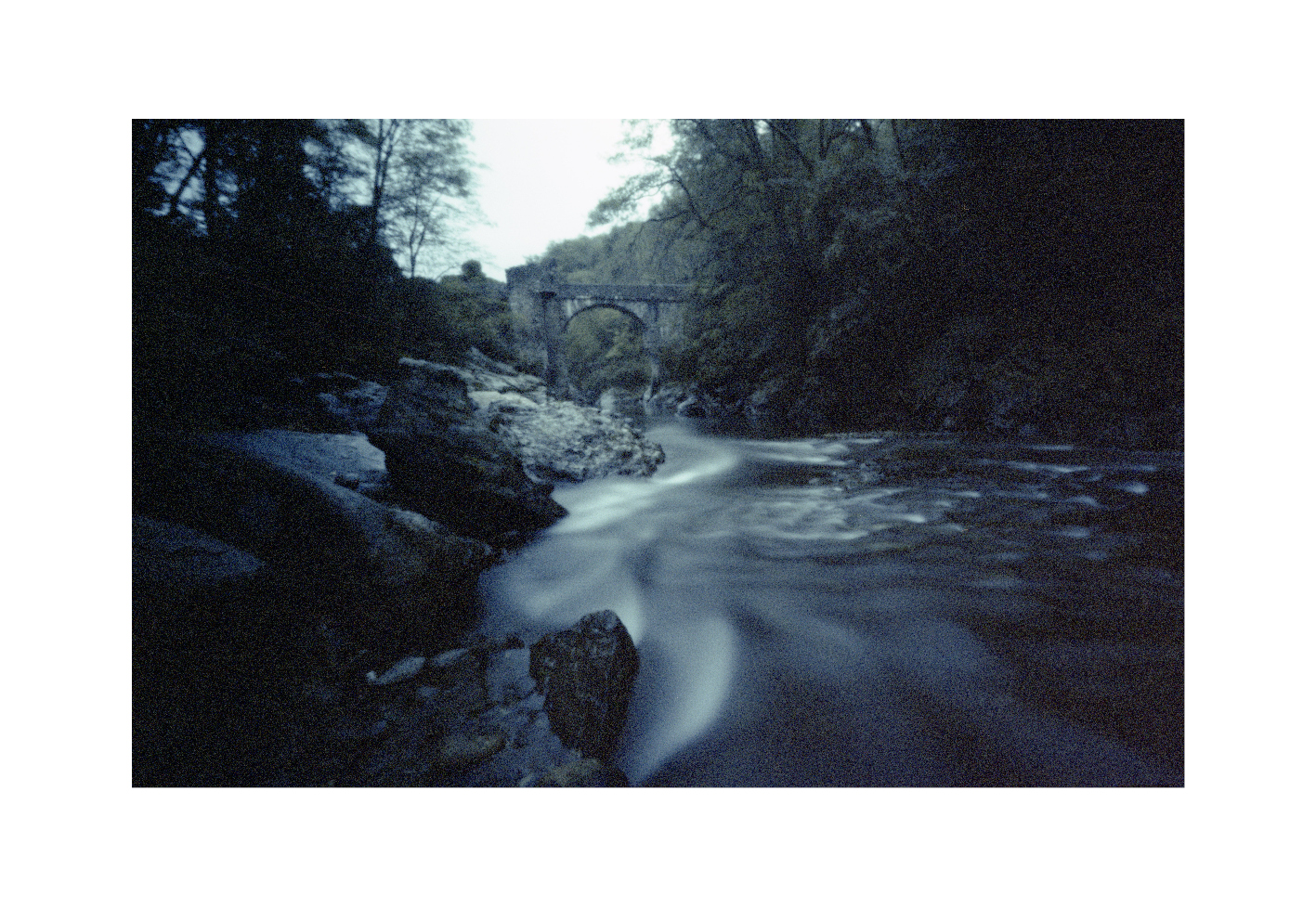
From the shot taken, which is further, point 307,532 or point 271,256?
point 271,256

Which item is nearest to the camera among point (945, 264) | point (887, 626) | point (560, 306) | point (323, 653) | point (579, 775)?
point (579, 775)

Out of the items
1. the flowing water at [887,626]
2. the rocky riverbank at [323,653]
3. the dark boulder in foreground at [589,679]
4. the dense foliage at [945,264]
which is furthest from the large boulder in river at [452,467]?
the dense foliage at [945,264]

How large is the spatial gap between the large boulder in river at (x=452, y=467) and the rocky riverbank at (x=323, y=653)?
0.48m

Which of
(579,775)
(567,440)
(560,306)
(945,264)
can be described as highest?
(560,306)

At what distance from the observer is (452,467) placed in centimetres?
279

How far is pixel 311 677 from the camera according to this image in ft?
4.91

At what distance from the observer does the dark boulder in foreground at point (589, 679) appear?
1.35 meters

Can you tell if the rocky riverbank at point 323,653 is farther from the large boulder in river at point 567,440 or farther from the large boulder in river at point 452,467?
the large boulder in river at point 567,440

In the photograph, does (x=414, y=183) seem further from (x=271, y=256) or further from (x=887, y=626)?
(x=887, y=626)

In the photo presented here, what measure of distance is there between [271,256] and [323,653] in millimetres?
3681

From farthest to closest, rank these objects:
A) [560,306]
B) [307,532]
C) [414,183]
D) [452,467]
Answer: [560,306] < [414,183] < [452,467] < [307,532]

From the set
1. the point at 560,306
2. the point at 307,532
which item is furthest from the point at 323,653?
the point at 560,306
